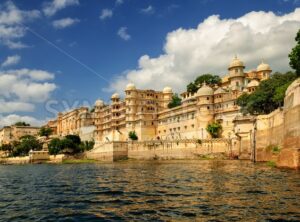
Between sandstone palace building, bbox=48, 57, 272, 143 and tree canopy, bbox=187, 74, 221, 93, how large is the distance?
6.07 feet

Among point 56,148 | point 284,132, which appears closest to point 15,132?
point 56,148

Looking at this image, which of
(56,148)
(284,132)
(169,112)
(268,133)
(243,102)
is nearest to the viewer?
(284,132)

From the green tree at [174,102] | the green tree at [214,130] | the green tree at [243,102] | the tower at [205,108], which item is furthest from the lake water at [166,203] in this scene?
the green tree at [174,102]

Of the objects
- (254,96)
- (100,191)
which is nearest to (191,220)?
(100,191)

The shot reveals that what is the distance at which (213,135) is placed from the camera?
7481 centimetres

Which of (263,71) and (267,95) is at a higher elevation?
(263,71)

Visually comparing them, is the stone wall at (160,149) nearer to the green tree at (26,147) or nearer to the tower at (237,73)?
the tower at (237,73)

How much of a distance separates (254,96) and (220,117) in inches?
635

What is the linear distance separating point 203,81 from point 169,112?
12.4 m

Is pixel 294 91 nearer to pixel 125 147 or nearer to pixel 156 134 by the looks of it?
pixel 125 147

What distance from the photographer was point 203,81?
9550 cm

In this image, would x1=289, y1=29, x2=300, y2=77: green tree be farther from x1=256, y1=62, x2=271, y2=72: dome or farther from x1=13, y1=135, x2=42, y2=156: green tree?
x1=13, y1=135, x2=42, y2=156: green tree

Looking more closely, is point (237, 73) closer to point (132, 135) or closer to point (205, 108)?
point (205, 108)

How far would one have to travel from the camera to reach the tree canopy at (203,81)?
94.0 meters
